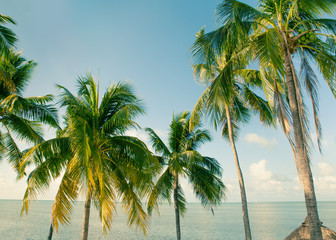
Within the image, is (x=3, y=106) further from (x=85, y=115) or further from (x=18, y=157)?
(x=85, y=115)

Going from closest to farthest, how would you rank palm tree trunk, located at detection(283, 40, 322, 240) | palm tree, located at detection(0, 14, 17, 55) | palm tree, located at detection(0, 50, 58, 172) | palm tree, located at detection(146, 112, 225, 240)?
palm tree trunk, located at detection(283, 40, 322, 240)
palm tree, located at detection(0, 14, 17, 55)
palm tree, located at detection(0, 50, 58, 172)
palm tree, located at detection(146, 112, 225, 240)

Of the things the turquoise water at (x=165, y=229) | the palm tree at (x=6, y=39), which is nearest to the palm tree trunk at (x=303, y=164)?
the palm tree at (x=6, y=39)

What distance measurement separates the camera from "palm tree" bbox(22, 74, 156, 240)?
7.36m

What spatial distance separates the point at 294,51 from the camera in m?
6.67

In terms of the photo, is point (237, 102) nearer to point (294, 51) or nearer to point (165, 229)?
point (294, 51)

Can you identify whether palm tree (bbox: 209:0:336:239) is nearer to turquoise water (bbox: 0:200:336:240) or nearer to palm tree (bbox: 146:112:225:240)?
palm tree (bbox: 146:112:225:240)

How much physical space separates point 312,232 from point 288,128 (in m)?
2.44

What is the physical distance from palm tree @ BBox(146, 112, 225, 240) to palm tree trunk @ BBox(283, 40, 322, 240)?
6.10m

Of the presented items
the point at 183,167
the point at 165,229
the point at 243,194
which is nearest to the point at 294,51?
the point at 243,194

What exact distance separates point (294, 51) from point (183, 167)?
857cm

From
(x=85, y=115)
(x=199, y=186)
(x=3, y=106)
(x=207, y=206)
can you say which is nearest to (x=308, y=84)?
(x=85, y=115)

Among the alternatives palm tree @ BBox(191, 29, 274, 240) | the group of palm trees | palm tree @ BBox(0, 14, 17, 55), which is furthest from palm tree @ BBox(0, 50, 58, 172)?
palm tree @ BBox(191, 29, 274, 240)

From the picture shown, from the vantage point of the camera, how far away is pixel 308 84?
7238 mm

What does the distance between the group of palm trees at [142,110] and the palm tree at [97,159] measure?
0.10ft
